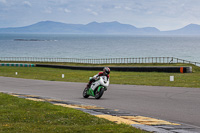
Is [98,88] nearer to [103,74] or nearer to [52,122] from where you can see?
[103,74]

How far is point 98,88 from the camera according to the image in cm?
1415

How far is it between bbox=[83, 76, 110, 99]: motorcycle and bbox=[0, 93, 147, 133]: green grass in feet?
10.4

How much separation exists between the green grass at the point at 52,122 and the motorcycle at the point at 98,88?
3171mm

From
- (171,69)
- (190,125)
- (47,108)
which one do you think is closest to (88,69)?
(171,69)

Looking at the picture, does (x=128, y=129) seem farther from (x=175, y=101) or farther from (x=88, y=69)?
(x=88, y=69)

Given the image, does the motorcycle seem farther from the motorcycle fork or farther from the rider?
the rider

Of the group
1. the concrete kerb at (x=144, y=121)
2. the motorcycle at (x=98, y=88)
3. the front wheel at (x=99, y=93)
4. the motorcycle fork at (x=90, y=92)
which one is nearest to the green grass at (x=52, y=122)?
the concrete kerb at (x=144, y=121)

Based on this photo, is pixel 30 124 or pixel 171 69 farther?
pixel 171 69

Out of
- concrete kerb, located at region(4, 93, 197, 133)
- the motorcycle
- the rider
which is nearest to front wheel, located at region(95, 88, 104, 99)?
the motorcycle

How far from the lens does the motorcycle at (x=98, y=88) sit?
1337 centimetres

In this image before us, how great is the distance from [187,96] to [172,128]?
6.88 m

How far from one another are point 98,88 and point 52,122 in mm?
5912

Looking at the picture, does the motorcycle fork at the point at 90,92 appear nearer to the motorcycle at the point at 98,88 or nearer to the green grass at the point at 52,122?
the motorcycle at the point at 98,88

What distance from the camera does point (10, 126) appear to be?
7707 mm
